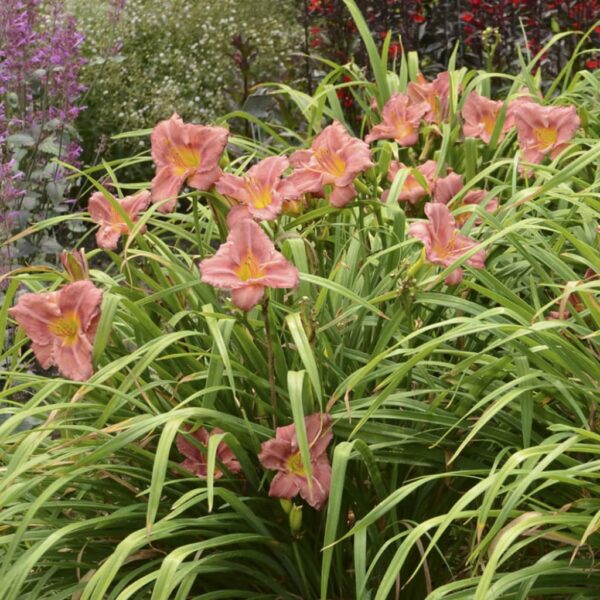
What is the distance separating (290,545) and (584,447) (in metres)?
0.59

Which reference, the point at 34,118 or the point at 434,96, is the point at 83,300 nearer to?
the point at 434,96

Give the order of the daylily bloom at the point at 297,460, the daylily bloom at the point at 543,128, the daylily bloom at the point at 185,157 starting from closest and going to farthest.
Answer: the daylily bloom at the point at 297,460
the daylily bloom at the point at 185,157
the daylily bloom at the point at 543,128

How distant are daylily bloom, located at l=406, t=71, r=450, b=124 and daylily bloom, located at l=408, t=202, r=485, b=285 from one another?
102cm

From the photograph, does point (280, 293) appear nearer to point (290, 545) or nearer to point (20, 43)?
point (290, 545)

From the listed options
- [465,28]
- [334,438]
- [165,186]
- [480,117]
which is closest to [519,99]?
[480,117]

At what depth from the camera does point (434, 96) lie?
3213mm

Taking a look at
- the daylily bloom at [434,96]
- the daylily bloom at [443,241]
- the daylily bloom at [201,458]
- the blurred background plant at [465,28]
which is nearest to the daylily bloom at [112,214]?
the daylily bloom at [201,458]

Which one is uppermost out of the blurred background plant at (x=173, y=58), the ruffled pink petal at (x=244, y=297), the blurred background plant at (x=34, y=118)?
the ruffled pink petal at (x=244, y=297)

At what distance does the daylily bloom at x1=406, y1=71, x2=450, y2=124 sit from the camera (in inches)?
126

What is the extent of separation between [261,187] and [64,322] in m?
0.44

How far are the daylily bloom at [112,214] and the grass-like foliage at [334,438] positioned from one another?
68 mm

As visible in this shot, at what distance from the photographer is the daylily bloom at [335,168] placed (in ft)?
7.47

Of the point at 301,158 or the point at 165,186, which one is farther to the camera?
the point at 301,158

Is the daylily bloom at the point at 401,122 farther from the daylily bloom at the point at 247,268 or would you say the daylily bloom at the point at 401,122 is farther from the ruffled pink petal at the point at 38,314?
the ruffled pink petal at the point at 38,314
